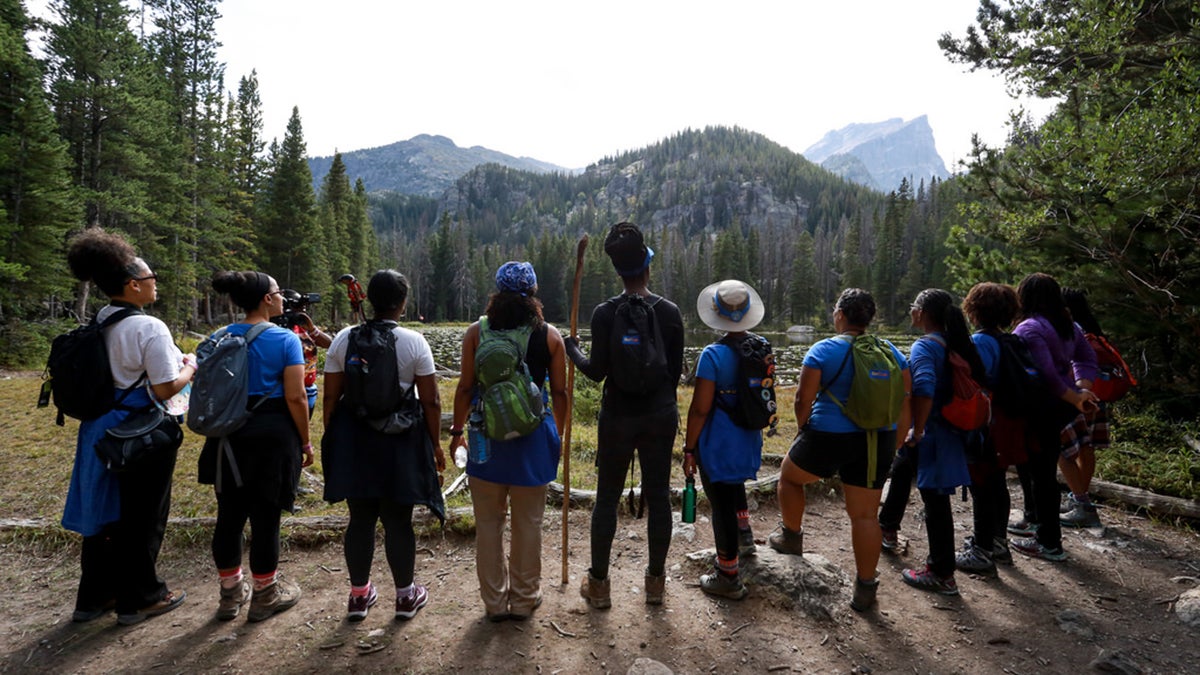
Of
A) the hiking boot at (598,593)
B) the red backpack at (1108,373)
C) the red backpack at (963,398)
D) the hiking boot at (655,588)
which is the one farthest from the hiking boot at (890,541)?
the hiking boot at (598,593)

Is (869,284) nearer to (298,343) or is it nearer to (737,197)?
(298,343)

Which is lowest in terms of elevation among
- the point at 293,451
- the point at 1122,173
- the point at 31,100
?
the point at 293,451

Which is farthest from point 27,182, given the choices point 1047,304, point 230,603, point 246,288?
point 1047,304

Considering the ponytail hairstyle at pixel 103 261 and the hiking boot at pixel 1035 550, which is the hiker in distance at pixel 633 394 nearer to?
the ponytail hairstyle at pixel 103 261

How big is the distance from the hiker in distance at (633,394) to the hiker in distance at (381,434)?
3.49ft

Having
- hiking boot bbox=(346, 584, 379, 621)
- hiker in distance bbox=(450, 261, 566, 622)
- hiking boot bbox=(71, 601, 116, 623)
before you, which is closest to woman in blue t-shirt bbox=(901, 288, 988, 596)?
hiker in distance bbox=(450, 261, 566, 622)

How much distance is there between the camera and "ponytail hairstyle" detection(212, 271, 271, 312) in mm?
3248

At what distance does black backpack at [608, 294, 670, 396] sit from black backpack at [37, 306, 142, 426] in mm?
3073

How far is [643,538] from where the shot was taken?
4684 millimetres

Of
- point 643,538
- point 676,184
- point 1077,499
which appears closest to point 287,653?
point 643,538

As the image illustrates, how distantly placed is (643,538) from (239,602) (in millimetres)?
3086

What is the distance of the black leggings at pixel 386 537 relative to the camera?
3225 mm

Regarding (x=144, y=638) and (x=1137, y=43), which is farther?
(x=1137, y=43)

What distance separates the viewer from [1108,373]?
4832 mm
